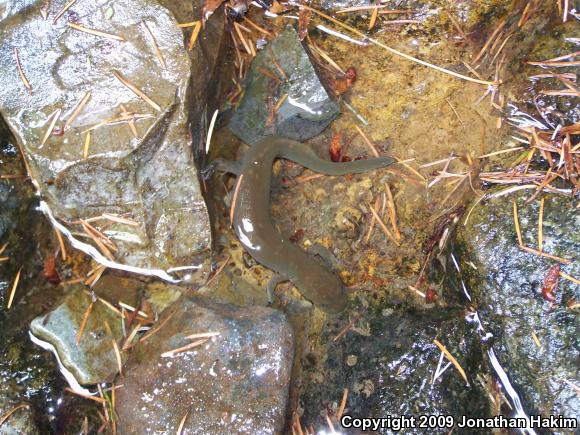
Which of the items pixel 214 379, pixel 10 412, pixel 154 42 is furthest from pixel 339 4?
pixel 10 412

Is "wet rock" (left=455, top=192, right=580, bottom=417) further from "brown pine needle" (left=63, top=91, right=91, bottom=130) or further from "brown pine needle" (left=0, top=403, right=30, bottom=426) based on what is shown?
"brown pine needle" (left=0, top=403, right=30, bottom=426)

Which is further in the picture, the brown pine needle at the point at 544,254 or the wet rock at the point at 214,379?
the wet rock at the point at 214,379

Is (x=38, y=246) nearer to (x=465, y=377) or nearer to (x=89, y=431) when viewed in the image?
(x=89, y=431)

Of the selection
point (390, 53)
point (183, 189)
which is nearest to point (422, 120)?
point (390, 53)

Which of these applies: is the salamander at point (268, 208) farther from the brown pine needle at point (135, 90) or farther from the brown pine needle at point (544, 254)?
the brown pine needle at point (544, 254)

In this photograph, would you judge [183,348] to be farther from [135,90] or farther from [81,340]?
[135,90]

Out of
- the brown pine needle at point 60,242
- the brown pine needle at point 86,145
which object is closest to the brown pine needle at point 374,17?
the brown pine needle at point 86,145
